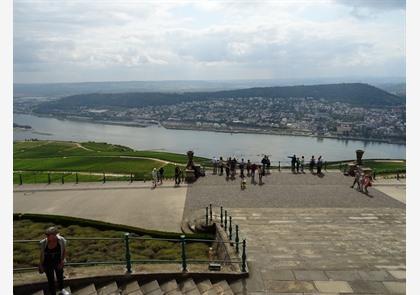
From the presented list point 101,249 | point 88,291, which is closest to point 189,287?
point 88,291

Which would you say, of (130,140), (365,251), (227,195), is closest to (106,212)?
(227,195)

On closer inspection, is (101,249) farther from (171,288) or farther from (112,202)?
(112,202)

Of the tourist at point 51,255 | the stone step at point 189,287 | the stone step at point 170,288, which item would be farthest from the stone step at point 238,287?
the tourist at point 51,255

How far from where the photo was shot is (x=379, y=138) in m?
112

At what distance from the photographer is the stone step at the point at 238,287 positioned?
892cm

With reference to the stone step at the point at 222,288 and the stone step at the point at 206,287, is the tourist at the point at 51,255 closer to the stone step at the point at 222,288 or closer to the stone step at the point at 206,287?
the stone step at the point at 206,287

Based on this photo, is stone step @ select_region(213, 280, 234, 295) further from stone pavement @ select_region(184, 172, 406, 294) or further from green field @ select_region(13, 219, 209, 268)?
green field @ select_region(13, 219, 209, 268)

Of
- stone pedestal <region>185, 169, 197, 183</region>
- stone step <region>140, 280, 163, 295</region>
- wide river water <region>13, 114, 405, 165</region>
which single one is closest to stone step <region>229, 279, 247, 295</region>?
stone step <region>140, 280, 163, 295</region>

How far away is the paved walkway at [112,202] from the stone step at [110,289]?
6862 millimetres

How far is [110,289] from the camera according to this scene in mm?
8484

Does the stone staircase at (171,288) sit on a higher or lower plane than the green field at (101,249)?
higher

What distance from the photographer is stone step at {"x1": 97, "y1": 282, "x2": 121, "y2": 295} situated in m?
8.39

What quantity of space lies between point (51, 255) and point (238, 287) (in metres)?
3.90

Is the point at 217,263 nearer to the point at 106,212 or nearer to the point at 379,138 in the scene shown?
the point at 106,212
